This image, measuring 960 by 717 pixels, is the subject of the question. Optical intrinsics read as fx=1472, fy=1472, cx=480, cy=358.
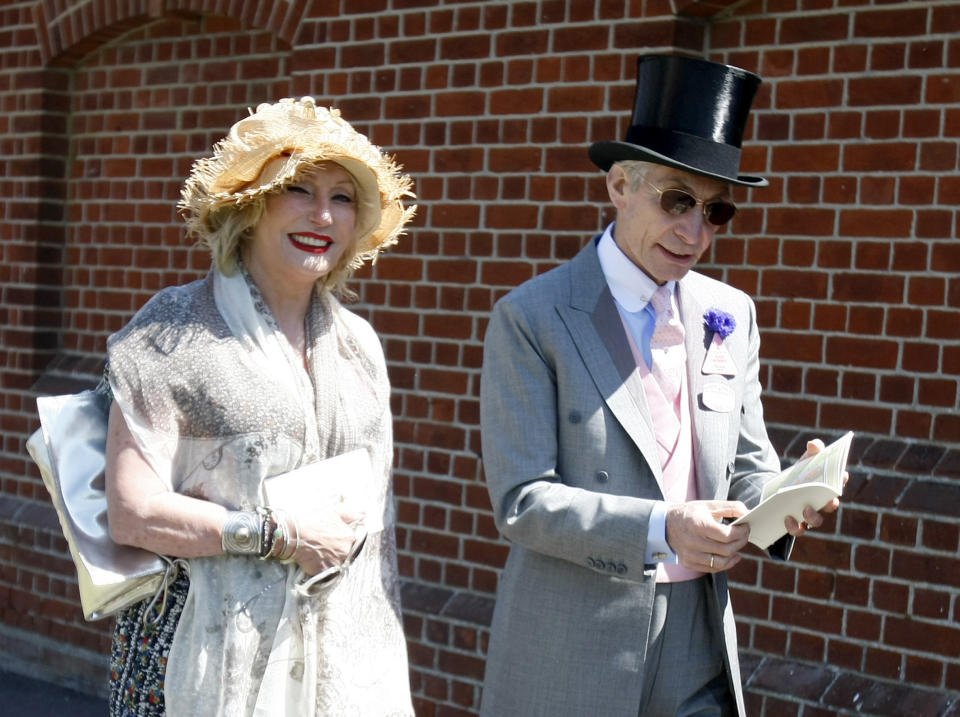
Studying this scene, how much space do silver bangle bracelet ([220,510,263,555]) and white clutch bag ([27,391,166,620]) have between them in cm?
18

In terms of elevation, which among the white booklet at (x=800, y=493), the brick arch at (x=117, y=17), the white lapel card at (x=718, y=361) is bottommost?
the white booklet at (x=800, y=493)

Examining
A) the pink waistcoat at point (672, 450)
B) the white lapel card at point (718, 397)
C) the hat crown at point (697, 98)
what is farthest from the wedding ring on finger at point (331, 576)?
the hat crown at point (697, 98)

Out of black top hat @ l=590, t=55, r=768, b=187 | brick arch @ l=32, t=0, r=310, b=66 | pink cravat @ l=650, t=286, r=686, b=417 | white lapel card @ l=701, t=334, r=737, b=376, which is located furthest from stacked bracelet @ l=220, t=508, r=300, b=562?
brick arch @ l=32, t=0, r=310, b=66

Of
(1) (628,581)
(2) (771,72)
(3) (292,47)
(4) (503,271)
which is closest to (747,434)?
(1) (628,581)

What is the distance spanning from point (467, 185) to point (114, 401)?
2474 millimetres

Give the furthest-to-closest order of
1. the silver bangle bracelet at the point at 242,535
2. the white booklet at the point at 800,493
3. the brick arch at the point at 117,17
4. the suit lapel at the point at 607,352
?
the brick arch at the point at 117,17 → the silver bangle bracelet at the point at 242,535 → the suit lapel at the point at 607,352 → the white booklet at the point at 800,493

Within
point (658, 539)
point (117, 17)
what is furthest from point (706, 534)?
point (117, 17)

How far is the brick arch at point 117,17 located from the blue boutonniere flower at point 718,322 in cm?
320

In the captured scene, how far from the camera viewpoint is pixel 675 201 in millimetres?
3119

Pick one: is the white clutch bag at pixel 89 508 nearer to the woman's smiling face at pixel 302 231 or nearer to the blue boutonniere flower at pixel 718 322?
the woman's smiling face at pixel 302 231

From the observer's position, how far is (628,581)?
300 centimetres

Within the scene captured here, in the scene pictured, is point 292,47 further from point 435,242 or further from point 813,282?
point 813,282

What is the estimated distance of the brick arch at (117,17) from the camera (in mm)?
6020

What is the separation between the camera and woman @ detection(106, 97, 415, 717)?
10.4ft
